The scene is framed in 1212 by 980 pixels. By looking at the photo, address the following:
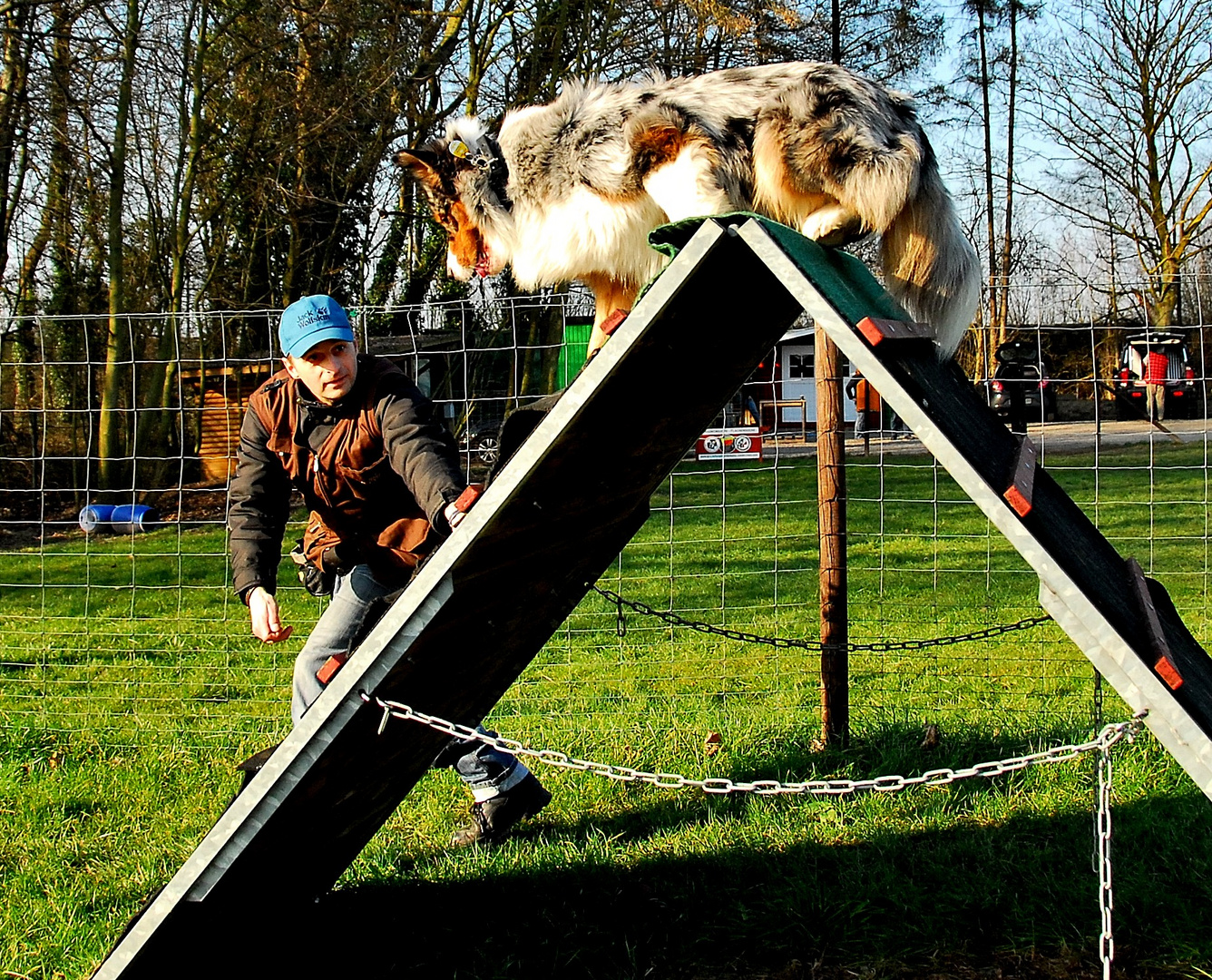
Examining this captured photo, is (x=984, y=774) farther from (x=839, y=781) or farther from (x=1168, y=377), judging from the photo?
(x=1168, y=377)

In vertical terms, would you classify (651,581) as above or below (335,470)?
below

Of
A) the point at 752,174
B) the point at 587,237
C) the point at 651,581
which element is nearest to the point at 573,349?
the point at 651,581

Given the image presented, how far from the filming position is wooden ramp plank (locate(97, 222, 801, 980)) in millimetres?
2203

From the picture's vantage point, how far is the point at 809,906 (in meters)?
3.15

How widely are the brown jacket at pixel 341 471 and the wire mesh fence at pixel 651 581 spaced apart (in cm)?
88

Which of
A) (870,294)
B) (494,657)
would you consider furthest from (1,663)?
(870,294)

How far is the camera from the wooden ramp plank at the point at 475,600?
7.23ft

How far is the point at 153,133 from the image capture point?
12.8m

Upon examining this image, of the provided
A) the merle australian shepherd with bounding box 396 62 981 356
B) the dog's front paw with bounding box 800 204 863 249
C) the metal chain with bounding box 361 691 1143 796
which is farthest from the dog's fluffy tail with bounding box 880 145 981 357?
the metal chain with bounding box 361 691 1143 796

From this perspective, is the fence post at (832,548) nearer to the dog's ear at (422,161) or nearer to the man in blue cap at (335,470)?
the man in blue cap at (335,470)

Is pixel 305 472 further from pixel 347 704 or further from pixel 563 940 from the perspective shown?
pixel 563 940

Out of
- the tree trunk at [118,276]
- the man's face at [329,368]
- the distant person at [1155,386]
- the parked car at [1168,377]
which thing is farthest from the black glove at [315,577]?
the tree trunk at [118,276]

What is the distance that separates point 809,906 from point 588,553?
125 centimetres

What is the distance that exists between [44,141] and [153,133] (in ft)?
5.52
